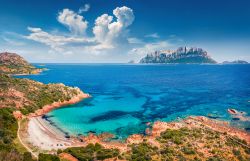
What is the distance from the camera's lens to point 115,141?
62.5 meters

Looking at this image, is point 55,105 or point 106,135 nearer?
point 106,135

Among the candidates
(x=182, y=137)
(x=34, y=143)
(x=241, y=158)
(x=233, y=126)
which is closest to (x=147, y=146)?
(x=182, y=137)

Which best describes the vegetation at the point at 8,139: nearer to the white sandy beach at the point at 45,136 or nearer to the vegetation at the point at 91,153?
the white sandy beach at the point at 45,136

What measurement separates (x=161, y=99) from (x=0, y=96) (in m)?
80.6

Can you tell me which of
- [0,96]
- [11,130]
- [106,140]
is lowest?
[106,140]

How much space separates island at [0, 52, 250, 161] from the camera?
162 feet

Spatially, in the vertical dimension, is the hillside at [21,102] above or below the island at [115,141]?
above

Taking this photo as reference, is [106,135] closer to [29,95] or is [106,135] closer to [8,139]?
[8,139]

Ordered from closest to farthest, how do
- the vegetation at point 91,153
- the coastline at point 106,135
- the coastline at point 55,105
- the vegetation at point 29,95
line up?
the vegetation at point 91,153 < the coastline at point 106,135 < the vegetation at point 29,95 < the coastline at point 55,105

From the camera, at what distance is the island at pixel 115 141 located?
49281 mm

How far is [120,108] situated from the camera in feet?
334

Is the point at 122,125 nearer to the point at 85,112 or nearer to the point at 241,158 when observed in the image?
the point at 85,112

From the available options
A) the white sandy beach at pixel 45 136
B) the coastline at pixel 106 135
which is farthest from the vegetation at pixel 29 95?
the white sandy beach at pixel 45 136

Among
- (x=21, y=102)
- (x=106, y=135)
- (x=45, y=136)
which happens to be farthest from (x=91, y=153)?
(x=21, y=102)
